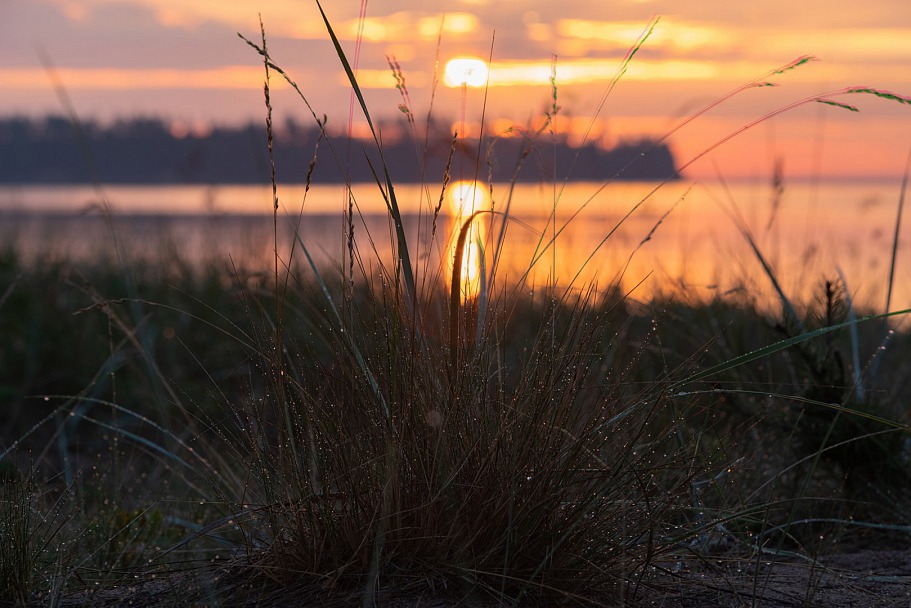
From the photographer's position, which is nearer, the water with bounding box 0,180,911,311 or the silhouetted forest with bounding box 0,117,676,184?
the silhouetted forest with bounding box 0,117,676,184

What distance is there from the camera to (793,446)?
115 inches

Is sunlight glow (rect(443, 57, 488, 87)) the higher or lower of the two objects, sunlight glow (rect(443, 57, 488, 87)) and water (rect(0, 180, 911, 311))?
the higher

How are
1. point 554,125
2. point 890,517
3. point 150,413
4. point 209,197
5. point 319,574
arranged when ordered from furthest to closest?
point 209,197
point 150,413
point 890,517
point 554,125
point 319,574

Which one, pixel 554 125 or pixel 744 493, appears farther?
pixel 744 493

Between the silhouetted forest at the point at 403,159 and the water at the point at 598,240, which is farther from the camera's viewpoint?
the water at the point at 598,240

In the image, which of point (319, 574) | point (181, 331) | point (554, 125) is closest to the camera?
point (319, 574)

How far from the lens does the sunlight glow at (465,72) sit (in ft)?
6.95

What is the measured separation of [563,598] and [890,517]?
157 centimetres

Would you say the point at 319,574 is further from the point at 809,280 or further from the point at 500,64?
the point at 809,280

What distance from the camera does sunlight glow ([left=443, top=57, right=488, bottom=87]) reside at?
2119 millimetres

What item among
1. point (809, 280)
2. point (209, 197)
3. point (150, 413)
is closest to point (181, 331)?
point (150, 413)

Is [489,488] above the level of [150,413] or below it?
above

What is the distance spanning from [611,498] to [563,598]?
0.77ft

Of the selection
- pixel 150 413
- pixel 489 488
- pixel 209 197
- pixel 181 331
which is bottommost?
pixel 150 413
